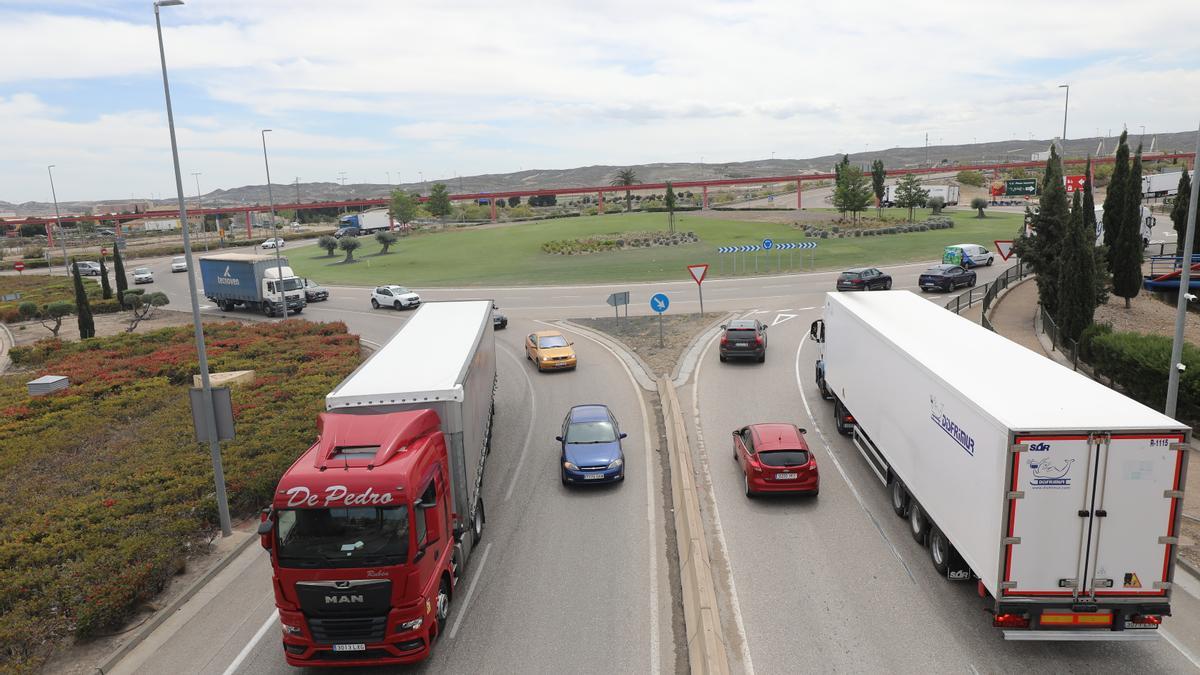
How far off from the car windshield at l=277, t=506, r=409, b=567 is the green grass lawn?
145 ft

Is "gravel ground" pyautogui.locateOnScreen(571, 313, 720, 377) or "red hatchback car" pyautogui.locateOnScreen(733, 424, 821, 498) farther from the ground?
"red hatchback car" pyautogui.locateOnScreen(733, 424, 821, 498)

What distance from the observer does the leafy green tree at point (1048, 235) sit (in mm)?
31734

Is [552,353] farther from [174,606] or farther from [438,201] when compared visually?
[438,201]

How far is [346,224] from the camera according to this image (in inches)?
5113

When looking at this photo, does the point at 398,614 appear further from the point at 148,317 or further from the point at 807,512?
the point at 148,317

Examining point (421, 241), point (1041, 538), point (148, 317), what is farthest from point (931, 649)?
point (421, 241)

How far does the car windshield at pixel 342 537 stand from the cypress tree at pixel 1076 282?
26.5 meters

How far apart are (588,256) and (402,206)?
46.6 metres

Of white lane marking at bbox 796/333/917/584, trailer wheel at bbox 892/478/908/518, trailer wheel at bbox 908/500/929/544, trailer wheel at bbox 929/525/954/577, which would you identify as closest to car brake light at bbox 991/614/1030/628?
trailer wheel at bbox 929/525/954/577

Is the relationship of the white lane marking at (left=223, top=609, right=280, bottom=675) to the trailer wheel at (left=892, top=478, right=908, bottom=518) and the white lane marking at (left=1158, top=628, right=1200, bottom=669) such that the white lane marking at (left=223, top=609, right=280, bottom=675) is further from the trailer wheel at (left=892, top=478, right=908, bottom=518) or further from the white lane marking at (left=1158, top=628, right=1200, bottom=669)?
the white lane marking at (left=1158, top=628, right=1200, bottom=669)

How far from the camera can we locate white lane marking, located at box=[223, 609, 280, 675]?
431 inches

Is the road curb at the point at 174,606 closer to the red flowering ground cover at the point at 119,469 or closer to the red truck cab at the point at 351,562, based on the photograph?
the red flowering ground cover at the point at 119,469

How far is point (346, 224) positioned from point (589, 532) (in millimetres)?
124159

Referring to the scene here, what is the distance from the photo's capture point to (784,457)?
1619 cm
